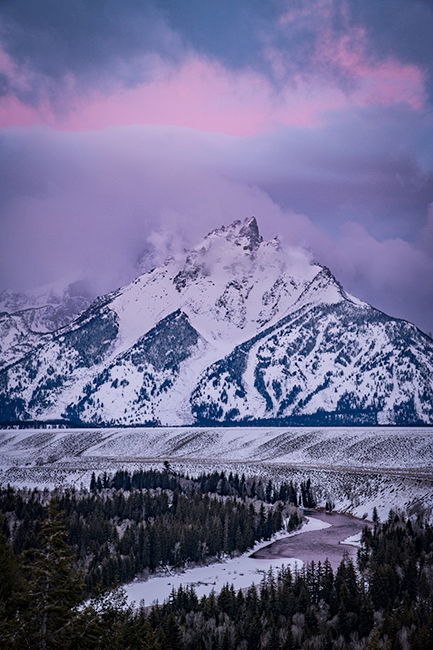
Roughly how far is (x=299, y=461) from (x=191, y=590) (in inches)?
4104

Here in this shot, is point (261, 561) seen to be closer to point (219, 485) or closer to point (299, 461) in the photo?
point (219, 485)

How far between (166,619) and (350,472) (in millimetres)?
81061

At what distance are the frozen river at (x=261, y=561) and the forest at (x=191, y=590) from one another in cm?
219

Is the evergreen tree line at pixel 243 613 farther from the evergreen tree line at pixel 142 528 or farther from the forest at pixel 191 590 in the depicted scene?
the evergreen tree line at pixel 142 528

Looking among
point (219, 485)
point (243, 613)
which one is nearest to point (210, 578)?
point (243, 613)

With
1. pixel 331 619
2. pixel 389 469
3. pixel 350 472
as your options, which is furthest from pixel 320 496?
pixel 331 619

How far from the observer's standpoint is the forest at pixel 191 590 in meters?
26.1

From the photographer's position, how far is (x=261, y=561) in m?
71.2

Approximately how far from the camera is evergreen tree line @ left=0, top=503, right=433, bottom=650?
→ 1005 inches

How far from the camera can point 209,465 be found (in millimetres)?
146875

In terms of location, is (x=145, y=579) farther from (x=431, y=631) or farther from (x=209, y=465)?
Answer: (x=209, y=465)

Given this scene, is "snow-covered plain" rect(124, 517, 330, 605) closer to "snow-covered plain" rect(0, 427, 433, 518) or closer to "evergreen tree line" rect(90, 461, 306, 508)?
"snow-covered plain" rect(0, 427, 433, 518)

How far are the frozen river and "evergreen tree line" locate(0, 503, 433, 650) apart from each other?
16.5 feet

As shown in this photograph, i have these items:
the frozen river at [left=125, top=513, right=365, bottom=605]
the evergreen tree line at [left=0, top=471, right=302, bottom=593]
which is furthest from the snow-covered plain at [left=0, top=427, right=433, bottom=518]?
the evergreen tree line at [left=0, top=471, right=302, bottom=593]
